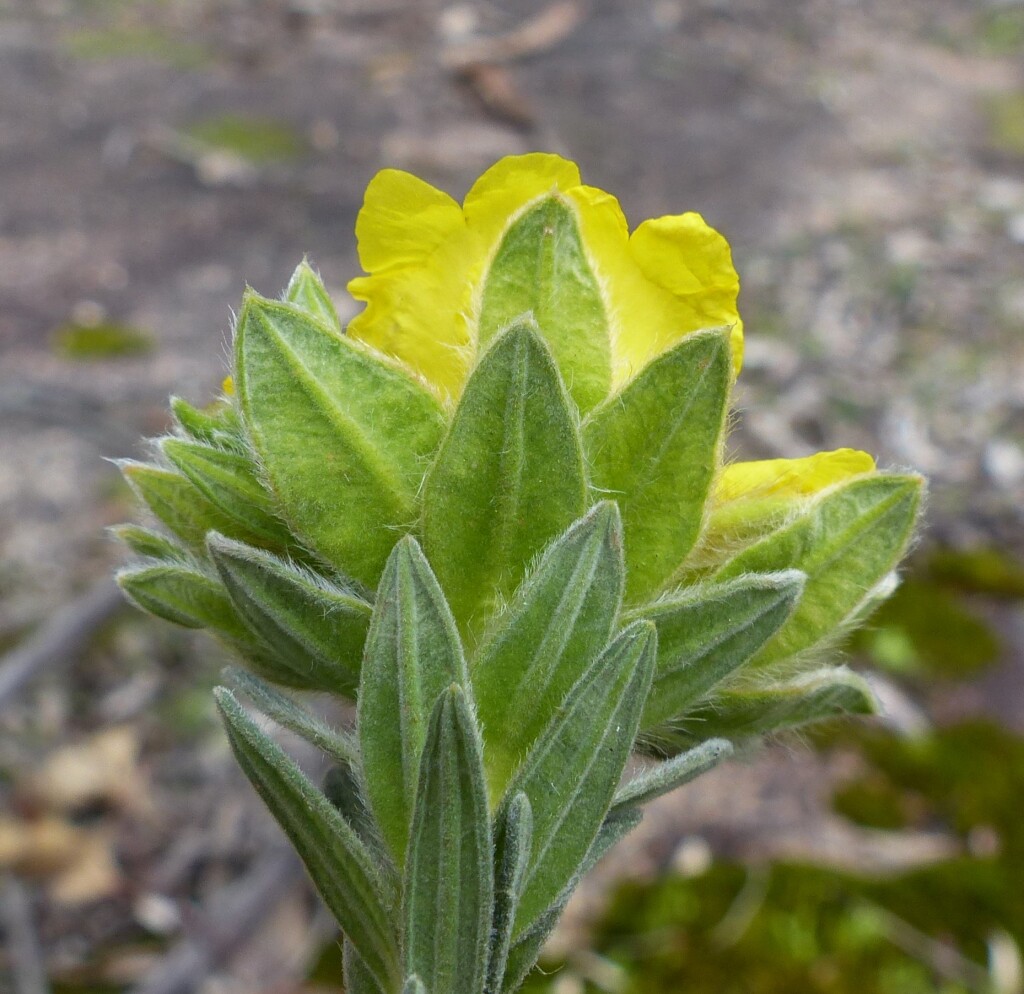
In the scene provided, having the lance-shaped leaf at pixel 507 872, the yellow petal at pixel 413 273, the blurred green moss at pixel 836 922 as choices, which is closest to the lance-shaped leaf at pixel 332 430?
the yellow petal at pixel 413 273

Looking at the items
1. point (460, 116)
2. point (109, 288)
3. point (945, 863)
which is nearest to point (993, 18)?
point (460, 116)

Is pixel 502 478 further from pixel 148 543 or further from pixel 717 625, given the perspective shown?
pixel 148 543

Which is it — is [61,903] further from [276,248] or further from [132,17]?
[132,17]

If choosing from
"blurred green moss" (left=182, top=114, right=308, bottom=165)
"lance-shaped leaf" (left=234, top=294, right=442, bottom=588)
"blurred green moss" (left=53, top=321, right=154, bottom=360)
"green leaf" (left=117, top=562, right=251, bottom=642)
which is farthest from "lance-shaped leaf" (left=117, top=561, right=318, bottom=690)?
"blurred green moss" (left=182, top=114, right=308, bottom=165)

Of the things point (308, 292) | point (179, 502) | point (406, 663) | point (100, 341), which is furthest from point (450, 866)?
point (100, 341)

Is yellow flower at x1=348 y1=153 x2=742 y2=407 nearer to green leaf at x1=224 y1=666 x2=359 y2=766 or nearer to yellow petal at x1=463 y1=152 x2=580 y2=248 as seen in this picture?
yellow petal at x1=463 y1=152 x2=580 y2=248

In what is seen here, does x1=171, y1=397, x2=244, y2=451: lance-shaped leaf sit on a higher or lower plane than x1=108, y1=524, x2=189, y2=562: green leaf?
higher
